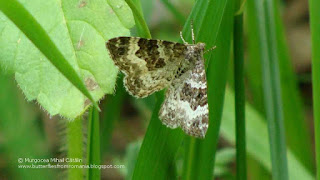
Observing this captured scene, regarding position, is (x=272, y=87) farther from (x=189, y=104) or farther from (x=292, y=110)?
(x=292, y=110)

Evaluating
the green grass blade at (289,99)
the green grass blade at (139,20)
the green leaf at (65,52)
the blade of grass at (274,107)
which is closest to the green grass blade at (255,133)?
the green grass blade at (289,99)

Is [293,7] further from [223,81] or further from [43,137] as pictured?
[223,81]

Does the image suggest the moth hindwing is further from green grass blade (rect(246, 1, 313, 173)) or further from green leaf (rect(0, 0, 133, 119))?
green grass blade (rect(246, 1, 313, 173))

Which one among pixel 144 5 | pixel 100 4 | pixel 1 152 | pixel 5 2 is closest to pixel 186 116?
pixel 100 4

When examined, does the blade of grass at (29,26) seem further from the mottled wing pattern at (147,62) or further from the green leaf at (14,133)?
the green leaf at (14,133)

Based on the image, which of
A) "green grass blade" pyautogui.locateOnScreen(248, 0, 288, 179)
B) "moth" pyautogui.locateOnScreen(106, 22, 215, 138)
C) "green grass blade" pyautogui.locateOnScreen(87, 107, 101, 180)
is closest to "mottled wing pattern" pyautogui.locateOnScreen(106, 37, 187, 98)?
"moth" pyautogui.locateOnScreen(106, 22, 215, 138)
